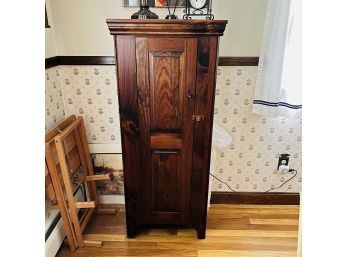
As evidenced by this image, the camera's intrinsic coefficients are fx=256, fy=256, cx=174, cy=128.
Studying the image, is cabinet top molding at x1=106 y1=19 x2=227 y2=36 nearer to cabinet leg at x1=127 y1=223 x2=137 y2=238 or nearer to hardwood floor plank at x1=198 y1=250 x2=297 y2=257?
cabinet leg at x1=127 y1=223 x2=137 y2=238

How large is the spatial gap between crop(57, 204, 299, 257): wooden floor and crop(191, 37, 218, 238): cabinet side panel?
13cm

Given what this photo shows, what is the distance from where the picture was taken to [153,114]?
1.46 m

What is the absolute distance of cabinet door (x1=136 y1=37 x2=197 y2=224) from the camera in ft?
4.42

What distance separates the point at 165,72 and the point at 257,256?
1.30 metres

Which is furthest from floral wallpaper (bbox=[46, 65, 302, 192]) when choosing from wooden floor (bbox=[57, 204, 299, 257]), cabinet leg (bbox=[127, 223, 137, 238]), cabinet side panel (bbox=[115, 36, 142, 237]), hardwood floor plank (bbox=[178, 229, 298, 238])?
cabinet leg (bbox=[127, 223, 137, 238])

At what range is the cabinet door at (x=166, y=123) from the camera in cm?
135

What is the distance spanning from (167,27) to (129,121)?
552 mm

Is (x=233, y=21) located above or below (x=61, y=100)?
above

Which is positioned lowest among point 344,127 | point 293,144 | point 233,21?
point 293,144

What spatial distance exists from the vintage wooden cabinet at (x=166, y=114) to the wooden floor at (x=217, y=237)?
0.11m

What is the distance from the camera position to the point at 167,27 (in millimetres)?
1286
